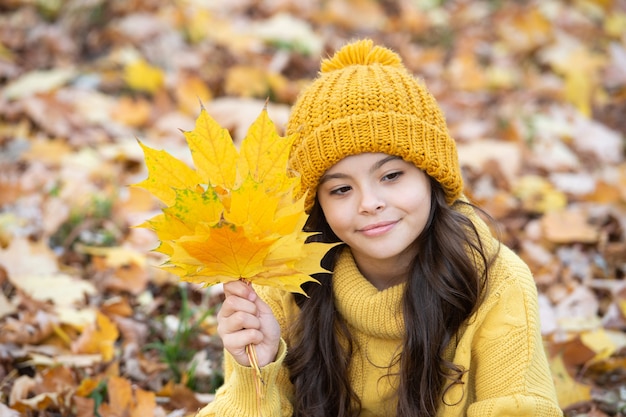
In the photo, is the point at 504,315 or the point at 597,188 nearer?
the point at 504,315

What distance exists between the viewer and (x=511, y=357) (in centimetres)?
199

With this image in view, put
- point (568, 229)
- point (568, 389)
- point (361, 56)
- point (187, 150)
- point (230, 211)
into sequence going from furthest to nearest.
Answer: point (187, 150) → point (568, 229) → point (568, 389) → point (361, 56) → point (230, 211)

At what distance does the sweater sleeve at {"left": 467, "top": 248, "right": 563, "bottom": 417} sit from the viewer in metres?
1.98

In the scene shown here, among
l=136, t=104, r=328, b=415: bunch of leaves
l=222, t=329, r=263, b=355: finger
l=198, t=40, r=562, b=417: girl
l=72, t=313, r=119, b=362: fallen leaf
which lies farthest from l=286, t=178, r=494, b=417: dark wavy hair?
l=72, t=313, r=119, b=362: fallen leaf

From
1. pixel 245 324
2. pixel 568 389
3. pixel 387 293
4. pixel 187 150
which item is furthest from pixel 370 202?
pixel 187 150

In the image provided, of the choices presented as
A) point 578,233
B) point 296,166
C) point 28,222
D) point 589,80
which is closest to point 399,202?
point 296,166

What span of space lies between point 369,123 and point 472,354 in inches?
29.2

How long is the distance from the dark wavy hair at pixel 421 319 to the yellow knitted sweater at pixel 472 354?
1.4 inches

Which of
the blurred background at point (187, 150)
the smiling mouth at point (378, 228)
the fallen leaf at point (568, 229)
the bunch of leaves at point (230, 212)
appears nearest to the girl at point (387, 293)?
the smiling mouth at point (378, 228)

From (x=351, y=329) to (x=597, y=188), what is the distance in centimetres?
196

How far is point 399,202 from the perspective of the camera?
1946 millimetres

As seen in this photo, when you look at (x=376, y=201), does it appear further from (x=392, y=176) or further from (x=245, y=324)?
(x=245, y=324)

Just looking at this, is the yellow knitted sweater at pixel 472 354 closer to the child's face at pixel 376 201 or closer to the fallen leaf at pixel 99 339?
the child's face at pixel 376 201

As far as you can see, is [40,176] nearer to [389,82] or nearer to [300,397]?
[300,397]
